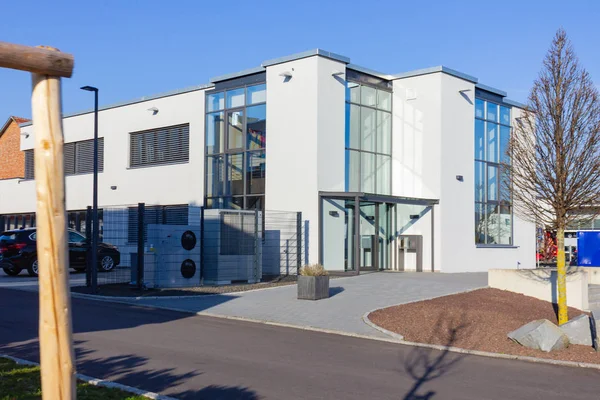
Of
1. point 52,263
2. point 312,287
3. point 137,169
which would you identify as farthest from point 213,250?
point 52,263

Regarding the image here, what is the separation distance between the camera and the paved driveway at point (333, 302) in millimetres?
14453

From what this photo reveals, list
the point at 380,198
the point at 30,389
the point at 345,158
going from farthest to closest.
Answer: the point at 345,158 < the point at 380,198 < the point at 30,389

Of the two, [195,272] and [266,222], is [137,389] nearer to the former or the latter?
[195,272]

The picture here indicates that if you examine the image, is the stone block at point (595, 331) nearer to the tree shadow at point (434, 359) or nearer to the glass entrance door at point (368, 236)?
the tree shadow at point (434, 359)

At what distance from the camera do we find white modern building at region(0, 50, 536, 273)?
25.2 m

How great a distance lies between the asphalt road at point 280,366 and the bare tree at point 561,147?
4.53m

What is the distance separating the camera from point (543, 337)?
37.0ft

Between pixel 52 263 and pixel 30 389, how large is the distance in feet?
13.5

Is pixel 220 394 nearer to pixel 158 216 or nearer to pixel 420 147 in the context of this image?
pixel 420 147

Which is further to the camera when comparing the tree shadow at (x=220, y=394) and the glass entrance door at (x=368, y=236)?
the glass entrance door at (x=368, y=236)

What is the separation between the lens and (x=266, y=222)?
25578 mm

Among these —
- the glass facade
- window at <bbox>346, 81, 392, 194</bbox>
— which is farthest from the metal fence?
window at <bbox>346, 81, 392, 194</bbox>

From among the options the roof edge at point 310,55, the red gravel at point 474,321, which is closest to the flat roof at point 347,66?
the roof edge at point 310,55

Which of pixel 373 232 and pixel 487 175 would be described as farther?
pixel 487 175
